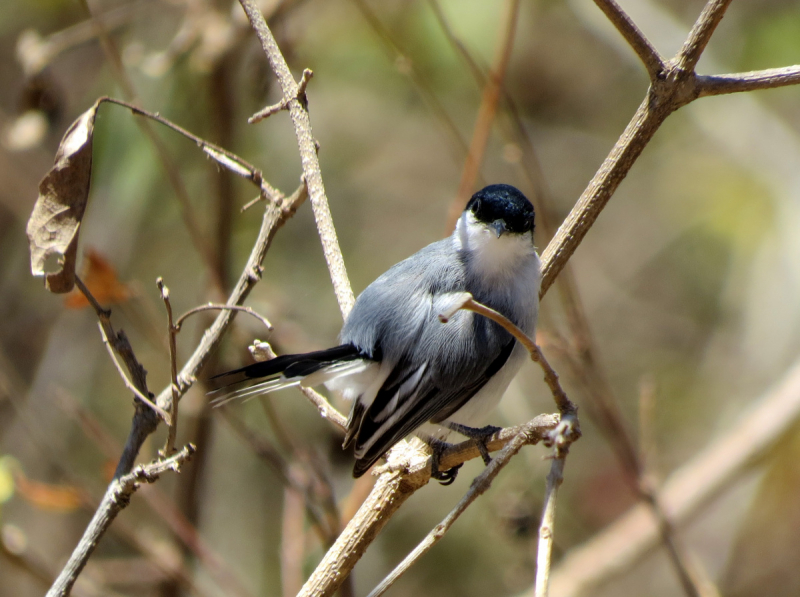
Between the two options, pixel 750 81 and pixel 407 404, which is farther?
pixel 407 404

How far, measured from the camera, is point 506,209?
1.66 meters

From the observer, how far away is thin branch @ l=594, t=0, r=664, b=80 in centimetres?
124

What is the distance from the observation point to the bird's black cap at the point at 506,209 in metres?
1.66

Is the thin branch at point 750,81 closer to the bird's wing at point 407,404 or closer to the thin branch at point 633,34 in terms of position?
the thin branch at point 633,34

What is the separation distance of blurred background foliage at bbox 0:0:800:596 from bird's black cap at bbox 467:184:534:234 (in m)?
0.43

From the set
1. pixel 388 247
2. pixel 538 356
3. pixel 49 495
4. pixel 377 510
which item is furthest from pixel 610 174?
pixel 388 247

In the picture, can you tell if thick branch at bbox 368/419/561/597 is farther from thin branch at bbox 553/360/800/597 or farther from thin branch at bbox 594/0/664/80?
thin branch at bbox 553/360/800/597

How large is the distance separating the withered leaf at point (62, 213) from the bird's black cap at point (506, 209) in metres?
0.85

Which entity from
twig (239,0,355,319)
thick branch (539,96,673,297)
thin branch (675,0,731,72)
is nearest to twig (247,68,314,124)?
Answer: twig (239,0,355,319)

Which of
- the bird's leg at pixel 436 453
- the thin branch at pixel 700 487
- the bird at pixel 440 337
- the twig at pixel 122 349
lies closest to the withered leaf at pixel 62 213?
the twig at pixel 122 349

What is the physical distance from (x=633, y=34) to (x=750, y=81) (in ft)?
0.69

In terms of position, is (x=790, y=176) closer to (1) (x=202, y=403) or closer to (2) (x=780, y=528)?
(2) (x=780, y=528)

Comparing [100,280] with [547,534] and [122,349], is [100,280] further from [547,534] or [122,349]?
[547,534]

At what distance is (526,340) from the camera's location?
918 millimetres
